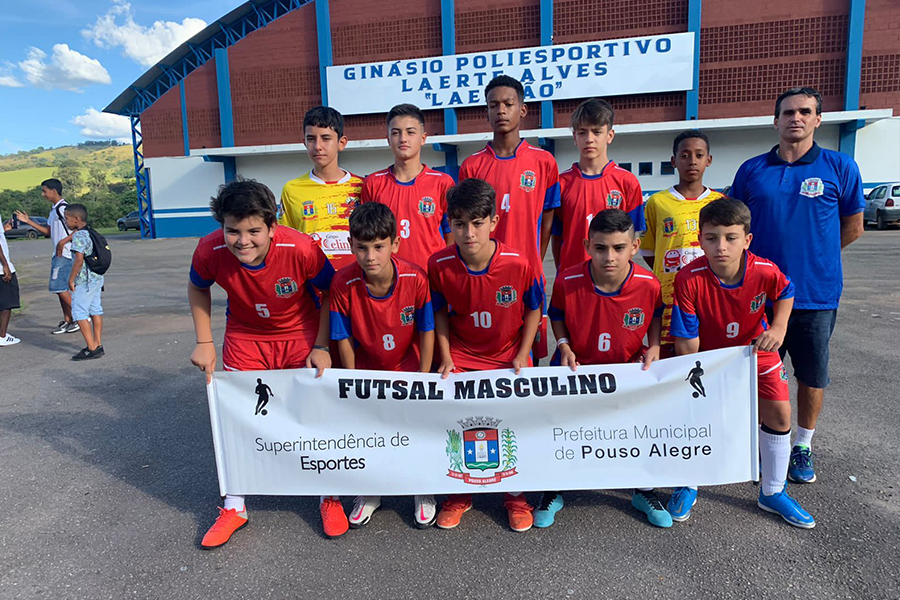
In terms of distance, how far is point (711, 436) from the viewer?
3.27 metres

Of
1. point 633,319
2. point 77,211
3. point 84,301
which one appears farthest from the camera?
point 77,211

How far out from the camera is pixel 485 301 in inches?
137

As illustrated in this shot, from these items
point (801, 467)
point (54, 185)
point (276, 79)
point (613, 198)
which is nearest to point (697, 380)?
point (801, 467)

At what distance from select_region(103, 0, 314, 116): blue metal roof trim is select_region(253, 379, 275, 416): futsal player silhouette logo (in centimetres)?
3080

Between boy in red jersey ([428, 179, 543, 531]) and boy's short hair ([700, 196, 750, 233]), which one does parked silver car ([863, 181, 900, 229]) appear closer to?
boy's short hair ([700, 196, 750, 233])

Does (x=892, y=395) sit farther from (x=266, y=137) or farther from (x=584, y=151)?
(x=266, y=137)

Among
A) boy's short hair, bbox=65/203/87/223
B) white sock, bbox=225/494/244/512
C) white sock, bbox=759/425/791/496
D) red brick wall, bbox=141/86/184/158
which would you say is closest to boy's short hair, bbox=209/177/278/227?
white sock, bbox=225/494/244/512

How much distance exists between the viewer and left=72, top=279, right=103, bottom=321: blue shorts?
7.36 metres

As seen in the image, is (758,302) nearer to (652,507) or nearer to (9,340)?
(652,507)

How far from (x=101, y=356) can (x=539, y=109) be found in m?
21.1

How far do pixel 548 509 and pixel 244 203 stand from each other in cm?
240

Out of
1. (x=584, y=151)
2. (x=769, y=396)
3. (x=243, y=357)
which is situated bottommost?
(x=769, y=396)

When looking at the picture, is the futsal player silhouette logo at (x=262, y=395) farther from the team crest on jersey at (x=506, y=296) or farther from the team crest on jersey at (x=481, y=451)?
the team crest on jersey at (x=506, y=296)

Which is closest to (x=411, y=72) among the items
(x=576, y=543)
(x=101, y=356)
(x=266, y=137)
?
(x=266, y=137)
